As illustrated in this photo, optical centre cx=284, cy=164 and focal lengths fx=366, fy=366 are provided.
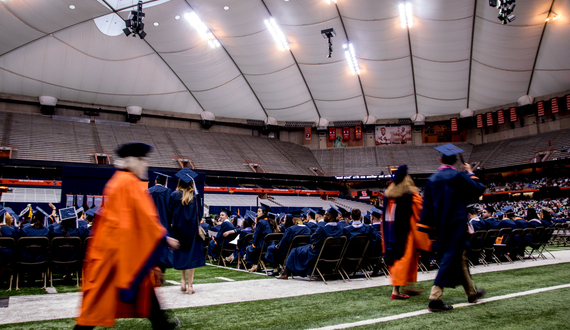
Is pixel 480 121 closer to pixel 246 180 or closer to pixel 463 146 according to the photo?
pixel 463 146

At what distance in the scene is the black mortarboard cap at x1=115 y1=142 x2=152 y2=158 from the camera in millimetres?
2852

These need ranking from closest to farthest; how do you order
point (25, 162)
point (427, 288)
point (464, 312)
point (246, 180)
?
1. point (464, 312)
2. point (427, 288)
3. point (25, 162)
4. point (246, 180)

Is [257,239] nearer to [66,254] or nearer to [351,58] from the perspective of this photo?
[66,254]

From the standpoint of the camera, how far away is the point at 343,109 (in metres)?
39.9

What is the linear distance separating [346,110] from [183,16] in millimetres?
20339

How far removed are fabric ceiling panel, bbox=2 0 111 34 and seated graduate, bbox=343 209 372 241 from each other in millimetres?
22528

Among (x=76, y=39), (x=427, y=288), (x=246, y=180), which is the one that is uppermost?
(x=76, y=39)

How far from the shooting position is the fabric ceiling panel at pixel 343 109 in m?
38.4

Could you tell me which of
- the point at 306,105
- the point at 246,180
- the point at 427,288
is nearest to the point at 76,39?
the point at 246,180

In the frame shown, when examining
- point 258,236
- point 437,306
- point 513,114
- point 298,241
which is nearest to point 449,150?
point 437,306

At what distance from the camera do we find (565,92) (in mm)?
32344

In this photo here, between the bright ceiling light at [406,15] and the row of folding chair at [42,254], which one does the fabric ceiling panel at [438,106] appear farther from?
the row of folding chair at [42,254]

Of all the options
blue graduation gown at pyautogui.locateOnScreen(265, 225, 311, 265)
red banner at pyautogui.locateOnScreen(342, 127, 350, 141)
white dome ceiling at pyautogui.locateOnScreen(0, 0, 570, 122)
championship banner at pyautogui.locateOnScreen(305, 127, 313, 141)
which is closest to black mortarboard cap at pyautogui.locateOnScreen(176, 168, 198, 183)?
blue graduation gown at pyautogui.locateOnScreen(265, 225, 311, 265)

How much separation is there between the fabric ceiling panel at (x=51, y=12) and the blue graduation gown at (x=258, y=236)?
2068cm
